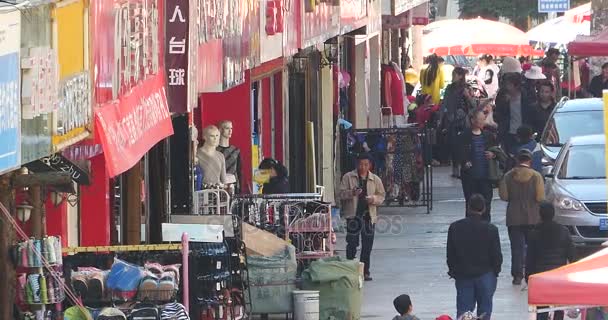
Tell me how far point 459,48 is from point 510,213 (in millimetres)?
24271

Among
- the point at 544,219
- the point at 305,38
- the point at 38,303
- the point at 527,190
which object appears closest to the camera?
the point at 38,303

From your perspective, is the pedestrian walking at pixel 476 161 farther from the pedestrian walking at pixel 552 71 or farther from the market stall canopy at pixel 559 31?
the market stall canopy at pixel 559 31

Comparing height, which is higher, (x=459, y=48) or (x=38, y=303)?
(x=459, y=48)

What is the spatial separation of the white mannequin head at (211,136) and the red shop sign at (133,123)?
4971 millimetres

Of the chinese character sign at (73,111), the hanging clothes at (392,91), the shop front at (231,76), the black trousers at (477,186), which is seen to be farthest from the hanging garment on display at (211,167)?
the hanging clothes at (392,91)

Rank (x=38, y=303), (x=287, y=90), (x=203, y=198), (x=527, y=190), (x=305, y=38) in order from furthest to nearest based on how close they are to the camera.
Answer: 1. (x=287, y=90)
2. (x=305, y=38)
3. (x=527, y=190)
4. (x=203, y=198)
5. (x=38, y=303)

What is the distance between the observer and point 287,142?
23906 millimetres

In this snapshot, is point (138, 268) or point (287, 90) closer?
point (138, 268)

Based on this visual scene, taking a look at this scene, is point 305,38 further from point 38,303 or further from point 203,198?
point 38,303

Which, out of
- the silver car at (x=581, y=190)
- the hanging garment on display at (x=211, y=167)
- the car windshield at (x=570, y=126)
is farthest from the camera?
the car windshield at (x=570, y=126)

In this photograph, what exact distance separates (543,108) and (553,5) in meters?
A: 26.2

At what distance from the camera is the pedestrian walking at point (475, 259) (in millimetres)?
14102

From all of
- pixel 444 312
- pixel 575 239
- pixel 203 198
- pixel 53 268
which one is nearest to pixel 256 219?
pixel 203 198

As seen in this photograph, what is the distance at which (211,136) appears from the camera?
54.5 feet
